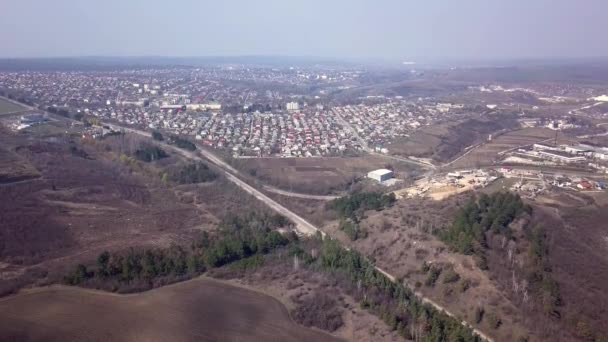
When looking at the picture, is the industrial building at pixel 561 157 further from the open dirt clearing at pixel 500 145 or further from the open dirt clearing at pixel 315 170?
the open dirt clearing at pixel 315 170

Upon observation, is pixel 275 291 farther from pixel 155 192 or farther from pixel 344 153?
pixel 344 153

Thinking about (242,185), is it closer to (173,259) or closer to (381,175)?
(381,175)

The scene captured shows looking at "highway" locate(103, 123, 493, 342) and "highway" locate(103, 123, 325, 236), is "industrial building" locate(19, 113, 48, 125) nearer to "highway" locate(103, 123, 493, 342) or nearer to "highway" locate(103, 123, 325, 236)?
"highway" locate(103, 123, 493, 342)

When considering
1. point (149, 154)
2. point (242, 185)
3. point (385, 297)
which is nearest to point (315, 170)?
point (242, 185)

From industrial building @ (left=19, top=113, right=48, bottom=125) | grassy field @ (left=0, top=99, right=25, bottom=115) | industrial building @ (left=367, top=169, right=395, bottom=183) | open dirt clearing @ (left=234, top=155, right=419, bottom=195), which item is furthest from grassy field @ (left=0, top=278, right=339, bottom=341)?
grassy field @ (left=0, top=99, right=25, bottom=115)

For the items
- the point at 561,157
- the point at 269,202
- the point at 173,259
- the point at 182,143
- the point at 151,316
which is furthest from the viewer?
the point at 182,143

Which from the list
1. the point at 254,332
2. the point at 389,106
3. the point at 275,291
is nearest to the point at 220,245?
the point at 275,291

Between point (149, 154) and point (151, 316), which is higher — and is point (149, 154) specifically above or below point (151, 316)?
above

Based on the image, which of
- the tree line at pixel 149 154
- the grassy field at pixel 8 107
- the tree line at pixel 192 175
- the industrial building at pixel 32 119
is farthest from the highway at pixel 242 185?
the grassy field at pixel 8 107
